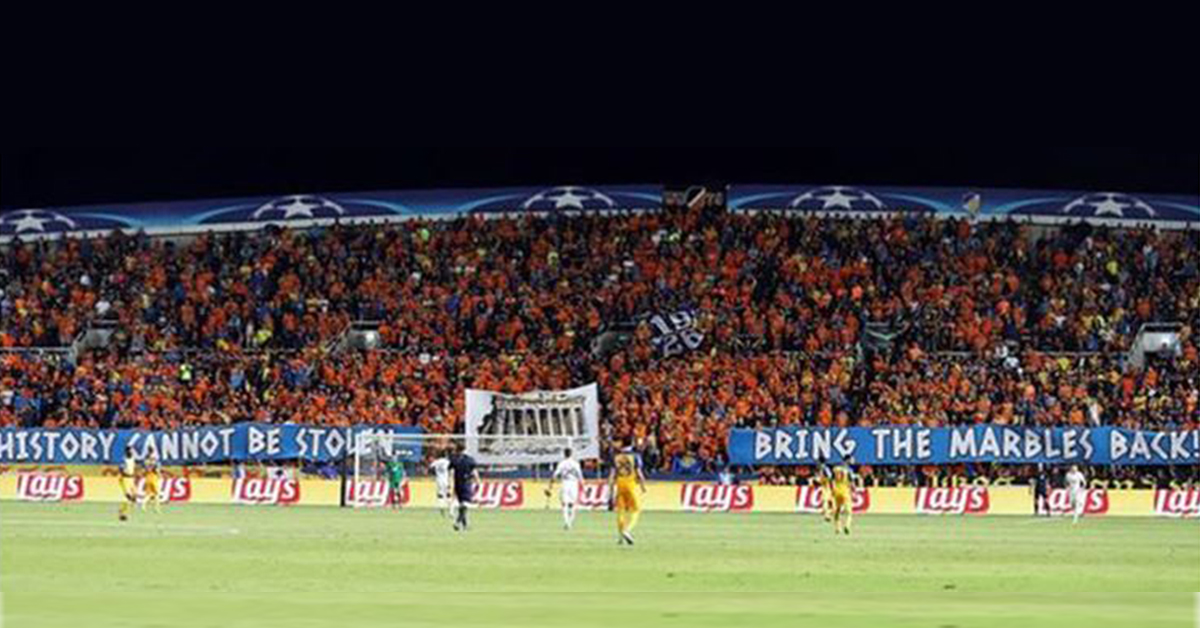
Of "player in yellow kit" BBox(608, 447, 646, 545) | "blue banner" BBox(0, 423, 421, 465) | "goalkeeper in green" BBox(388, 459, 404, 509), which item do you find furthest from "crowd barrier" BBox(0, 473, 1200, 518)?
"player in yellow kit" BBox(608, 447, 646, 545)

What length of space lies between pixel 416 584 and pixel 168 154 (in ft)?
200

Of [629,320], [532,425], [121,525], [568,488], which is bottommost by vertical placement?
[121,525]

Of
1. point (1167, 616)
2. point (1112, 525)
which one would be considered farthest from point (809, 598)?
point (1112, 525)

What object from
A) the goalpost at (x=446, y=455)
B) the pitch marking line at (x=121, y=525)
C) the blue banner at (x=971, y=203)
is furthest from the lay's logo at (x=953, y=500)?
the pitch marking line at (x=121, y=525)

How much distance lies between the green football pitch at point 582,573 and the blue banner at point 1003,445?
685 cm

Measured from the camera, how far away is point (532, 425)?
67562 millimetres

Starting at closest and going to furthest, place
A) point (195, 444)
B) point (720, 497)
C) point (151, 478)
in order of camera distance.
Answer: point (151, 478) → point (720, 497) → point (195, 444)

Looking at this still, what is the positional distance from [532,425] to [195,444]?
10937 mm

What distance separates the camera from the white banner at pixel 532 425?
66.4 m

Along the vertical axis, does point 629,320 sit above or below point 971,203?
below

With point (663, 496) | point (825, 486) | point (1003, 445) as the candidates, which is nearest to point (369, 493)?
point (663, 496)

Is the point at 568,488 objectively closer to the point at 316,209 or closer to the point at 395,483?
the point at 395,483

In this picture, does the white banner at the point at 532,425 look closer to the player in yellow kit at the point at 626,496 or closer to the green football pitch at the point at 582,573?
the green football pitch at the point at 582,573

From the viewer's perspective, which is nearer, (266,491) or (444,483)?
(444,483)
